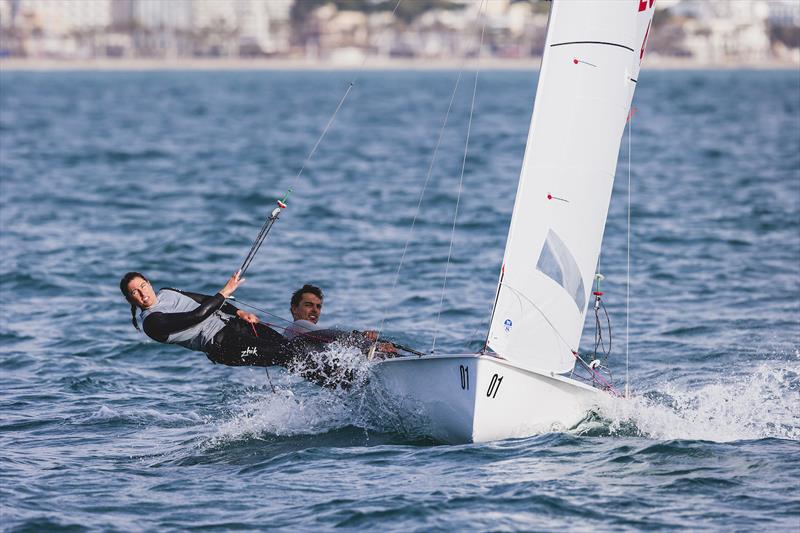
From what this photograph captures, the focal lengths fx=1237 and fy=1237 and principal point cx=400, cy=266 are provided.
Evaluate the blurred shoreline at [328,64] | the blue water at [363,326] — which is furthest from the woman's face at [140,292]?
the blurred shoreline at [328,64]

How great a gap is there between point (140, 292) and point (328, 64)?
17503 centimetres

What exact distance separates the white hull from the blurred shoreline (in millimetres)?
161424

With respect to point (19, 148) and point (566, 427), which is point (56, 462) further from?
point (19, 148)

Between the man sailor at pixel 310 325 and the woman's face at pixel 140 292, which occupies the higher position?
the woman's face at pixel 140 292

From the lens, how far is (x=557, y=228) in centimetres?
852

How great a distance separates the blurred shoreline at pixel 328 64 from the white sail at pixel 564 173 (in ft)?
528

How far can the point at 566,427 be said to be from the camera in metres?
8.49

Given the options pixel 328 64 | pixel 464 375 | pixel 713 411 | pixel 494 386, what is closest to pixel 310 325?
pixel 464 375

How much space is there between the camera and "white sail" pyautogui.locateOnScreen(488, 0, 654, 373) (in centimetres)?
841

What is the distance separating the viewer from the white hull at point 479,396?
25.8 ft

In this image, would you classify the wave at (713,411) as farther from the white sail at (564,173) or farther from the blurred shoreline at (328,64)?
the blurred shoreline at (328,64)

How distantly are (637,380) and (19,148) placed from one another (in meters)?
26.9

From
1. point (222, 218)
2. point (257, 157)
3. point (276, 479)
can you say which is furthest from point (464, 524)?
point (257, 157)

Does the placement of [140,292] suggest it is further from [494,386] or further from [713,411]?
[713,411]
